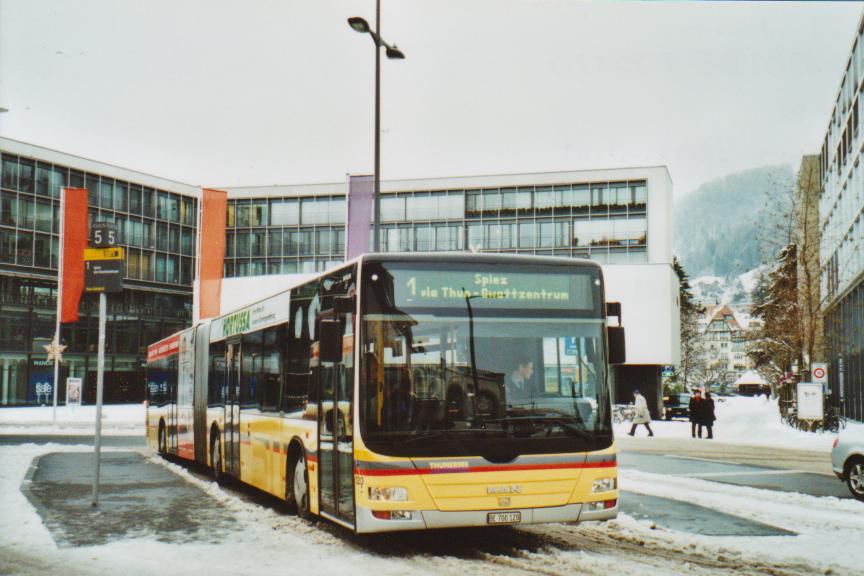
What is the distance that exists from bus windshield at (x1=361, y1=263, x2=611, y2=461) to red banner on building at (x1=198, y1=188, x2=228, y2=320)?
2007 inches

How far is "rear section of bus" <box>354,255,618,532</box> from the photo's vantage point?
872 centimetres

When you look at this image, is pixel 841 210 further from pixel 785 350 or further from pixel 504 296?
pixel 504 296

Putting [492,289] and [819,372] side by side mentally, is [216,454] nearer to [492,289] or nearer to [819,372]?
[492,289]

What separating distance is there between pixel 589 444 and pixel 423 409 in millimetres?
1630

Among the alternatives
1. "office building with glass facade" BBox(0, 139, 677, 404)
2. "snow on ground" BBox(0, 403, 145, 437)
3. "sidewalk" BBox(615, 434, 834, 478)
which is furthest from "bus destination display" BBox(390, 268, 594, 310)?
"office building with glass facade" BBox(0, 139, 677, 404)

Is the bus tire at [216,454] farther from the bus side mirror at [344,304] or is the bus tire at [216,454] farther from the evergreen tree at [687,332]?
Answer: the evergreen tree at [687,332]

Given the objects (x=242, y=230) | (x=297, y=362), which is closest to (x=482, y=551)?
(x=297, y=362)

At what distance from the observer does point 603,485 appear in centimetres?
921

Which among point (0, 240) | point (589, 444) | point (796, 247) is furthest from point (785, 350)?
point (0, 240)

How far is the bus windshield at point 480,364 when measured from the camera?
8.80m

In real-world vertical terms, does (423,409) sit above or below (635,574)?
above

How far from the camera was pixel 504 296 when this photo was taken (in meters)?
9.25

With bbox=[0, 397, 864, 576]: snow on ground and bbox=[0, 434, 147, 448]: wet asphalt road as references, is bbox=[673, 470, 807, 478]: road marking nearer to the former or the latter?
bbox=[0, 397, 864, 576]: snow on ground

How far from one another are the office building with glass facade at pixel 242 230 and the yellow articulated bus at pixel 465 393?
159ft
